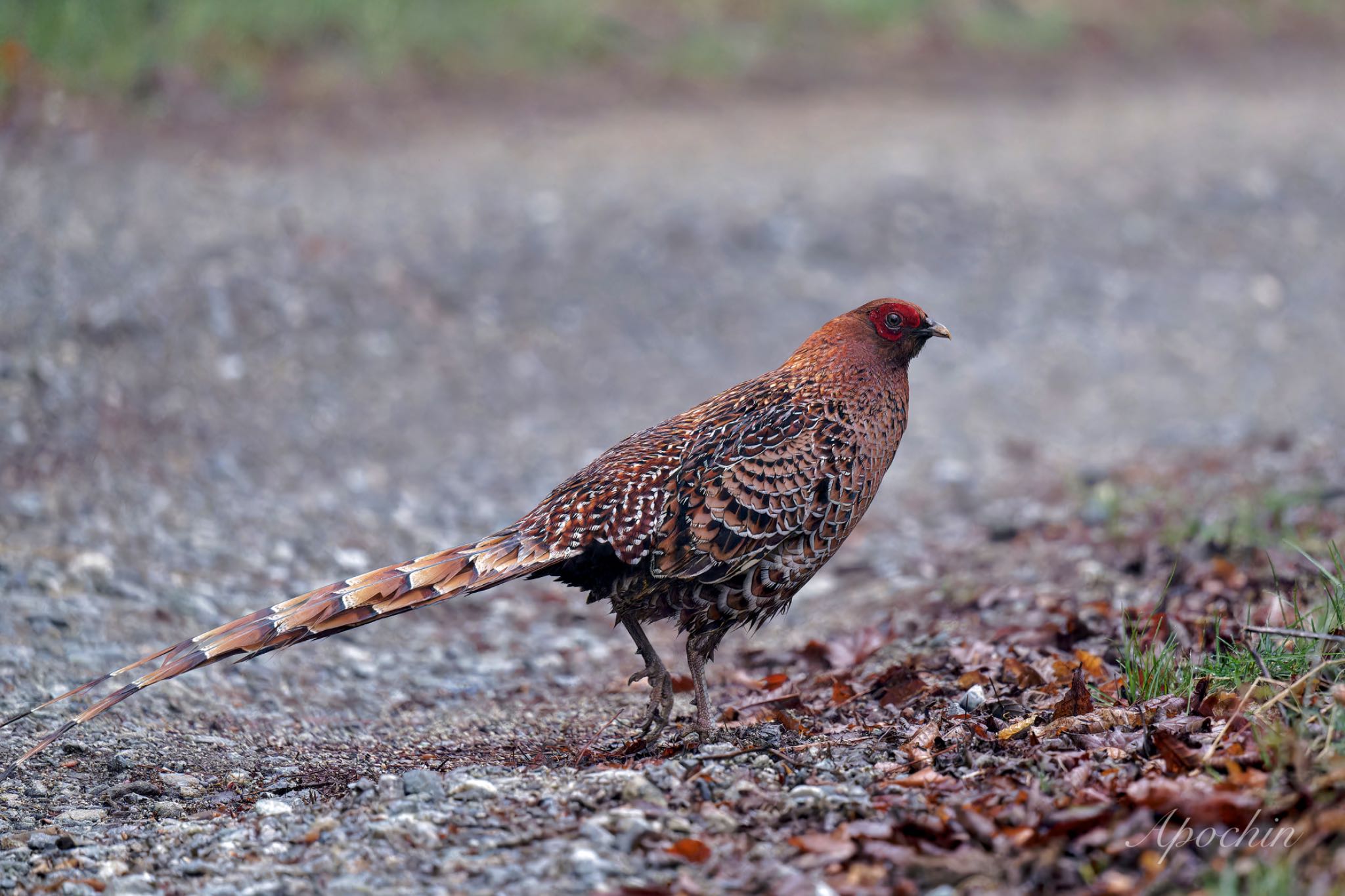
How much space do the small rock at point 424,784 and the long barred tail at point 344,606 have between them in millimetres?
586

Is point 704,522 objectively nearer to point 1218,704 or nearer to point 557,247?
point 1218,704

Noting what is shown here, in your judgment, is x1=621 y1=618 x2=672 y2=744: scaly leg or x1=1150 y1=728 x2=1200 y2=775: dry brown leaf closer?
x1=1150 y1=728 x2=1200 y2=775: dry brown leaf

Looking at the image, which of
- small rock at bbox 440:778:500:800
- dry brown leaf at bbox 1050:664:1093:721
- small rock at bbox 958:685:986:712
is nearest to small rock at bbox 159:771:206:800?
small rock at bbox 440:778:500:800

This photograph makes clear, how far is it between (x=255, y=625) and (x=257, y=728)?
1.22 meters

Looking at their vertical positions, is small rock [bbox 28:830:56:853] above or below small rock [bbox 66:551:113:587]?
below

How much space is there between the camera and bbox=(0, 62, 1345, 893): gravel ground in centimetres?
393

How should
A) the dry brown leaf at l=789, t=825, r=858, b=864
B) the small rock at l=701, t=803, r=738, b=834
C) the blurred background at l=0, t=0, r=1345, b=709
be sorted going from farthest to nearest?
the blurred background at l=0, t=0, r=1345, b=709 → the small rock at l=701, t=803, r=738, b=834 → the dry brown leaf at l=789, t=825, r=858, b=864

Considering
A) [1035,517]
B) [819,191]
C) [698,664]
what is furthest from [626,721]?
[819,191]

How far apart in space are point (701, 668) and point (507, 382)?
547 cm

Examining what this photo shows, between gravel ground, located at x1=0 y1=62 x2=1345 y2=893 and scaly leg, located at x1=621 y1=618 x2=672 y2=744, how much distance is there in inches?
10.1

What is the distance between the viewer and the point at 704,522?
4574mm

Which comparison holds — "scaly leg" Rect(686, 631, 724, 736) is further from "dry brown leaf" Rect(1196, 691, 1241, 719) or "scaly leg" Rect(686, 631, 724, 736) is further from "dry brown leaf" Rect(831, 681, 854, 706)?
"dry brown leaf" Rect(1196, 691, 1241, 719)

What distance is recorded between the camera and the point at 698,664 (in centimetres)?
470

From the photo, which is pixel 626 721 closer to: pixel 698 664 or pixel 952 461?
pixel 698 664
